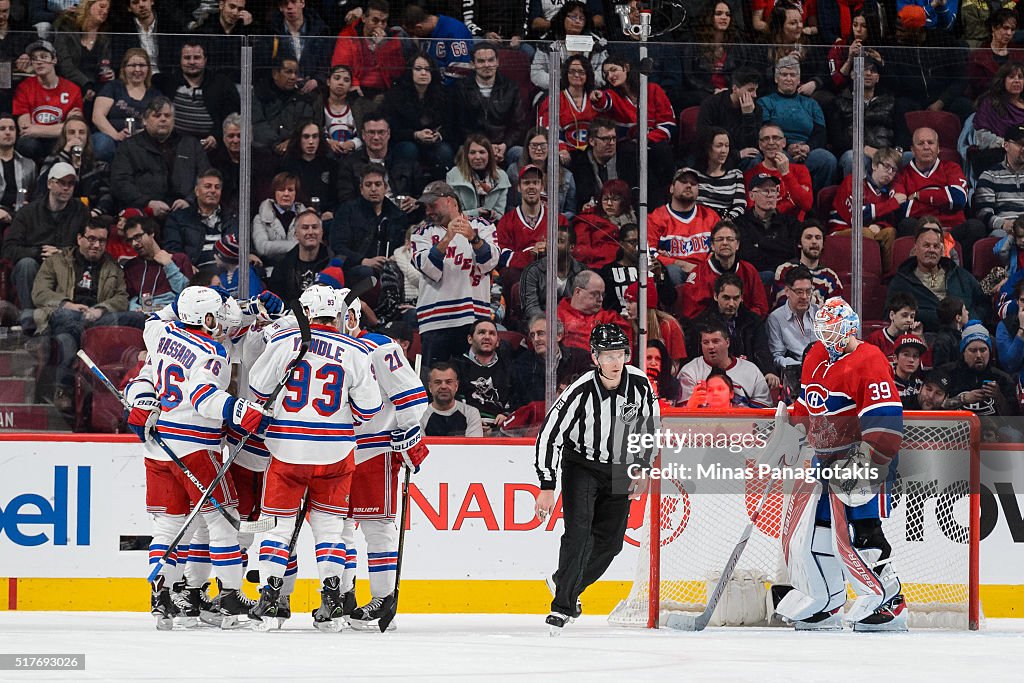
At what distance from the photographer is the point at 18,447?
6.92m

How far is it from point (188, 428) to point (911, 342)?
3.63 m

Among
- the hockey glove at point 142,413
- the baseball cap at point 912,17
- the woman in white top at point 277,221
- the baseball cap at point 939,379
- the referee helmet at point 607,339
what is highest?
the baseball cap at point 912,17

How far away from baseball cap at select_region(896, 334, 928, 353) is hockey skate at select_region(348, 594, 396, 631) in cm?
302

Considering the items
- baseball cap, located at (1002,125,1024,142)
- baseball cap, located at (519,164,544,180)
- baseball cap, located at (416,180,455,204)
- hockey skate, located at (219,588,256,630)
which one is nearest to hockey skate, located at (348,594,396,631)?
hockey skate, located at (219,588,256,630)

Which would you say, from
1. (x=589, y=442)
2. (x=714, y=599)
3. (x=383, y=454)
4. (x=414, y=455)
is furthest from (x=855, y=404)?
(x=383, y=454)

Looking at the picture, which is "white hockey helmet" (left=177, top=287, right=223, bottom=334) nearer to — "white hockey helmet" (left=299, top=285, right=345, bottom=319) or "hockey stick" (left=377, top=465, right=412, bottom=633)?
"white hockey helmet" (left=299, top=285, right=345, bottom=319)

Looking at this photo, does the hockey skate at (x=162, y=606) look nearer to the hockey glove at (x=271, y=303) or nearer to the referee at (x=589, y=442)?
the hockey glove at (x=271, y=303)

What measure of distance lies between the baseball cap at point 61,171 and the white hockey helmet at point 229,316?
1467mm

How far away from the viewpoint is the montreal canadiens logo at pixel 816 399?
20.5ft

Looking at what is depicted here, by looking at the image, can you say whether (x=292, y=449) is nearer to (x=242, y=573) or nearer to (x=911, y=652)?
(x=242, y=573)

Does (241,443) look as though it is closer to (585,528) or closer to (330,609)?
(330,609)

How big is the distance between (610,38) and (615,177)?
1678 mm

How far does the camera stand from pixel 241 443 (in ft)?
19.7

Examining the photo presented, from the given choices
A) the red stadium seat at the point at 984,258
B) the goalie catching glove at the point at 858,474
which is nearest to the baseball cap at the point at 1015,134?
the red stadium seat at the point at 984,258
